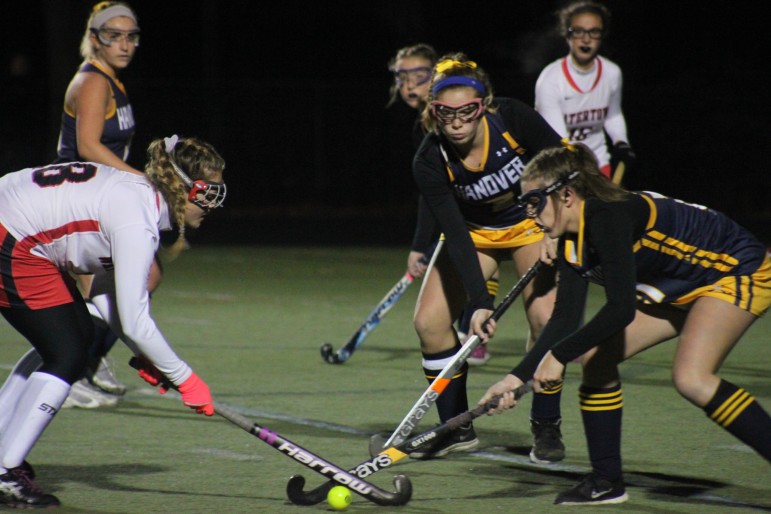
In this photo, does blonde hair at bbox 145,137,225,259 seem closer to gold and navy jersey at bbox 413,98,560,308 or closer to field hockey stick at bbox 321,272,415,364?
gold and navy jersey at bbox 413,98,560,308

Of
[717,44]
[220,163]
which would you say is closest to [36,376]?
[220,163]

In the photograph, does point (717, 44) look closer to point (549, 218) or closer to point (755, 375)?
point (755, 375)

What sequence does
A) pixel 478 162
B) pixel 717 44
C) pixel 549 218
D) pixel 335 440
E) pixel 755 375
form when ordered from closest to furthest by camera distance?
pixel 549 218 → pixel 478 162 → pixel 335 440 → pixel 755 375 → pixel 717 44

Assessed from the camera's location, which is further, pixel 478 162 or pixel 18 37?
pixel 18 37

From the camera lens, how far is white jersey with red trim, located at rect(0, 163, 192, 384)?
4.05 metres

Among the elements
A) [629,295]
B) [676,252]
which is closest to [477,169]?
[676,252]

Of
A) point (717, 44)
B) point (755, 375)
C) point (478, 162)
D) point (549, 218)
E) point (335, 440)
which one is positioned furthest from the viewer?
point (717, 44)

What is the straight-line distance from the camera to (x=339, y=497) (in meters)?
4.20

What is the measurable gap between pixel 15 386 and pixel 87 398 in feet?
4.71

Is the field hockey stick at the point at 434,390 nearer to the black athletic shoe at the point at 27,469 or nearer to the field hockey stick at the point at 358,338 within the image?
the black athletic shoe at the point at 27,469

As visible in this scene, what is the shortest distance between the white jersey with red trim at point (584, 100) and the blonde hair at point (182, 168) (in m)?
3.04

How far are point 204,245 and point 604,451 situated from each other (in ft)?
33.1

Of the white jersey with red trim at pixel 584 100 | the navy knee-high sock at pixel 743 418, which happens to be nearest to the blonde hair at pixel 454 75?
the navy knee-high sock at pixel 743 418

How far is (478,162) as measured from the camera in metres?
4.93
